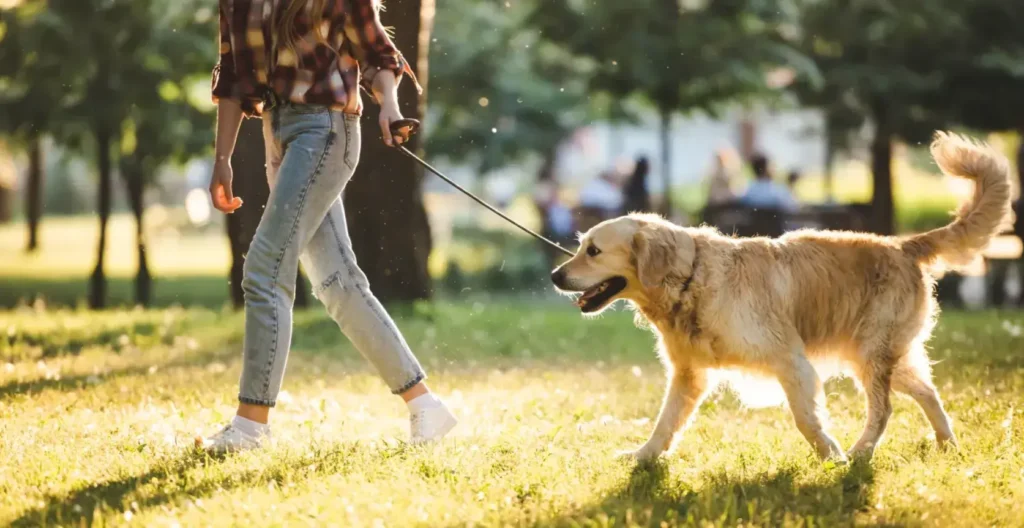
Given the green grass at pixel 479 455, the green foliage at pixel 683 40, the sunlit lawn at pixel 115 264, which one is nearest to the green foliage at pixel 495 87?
the green foliage at pixel 683 40

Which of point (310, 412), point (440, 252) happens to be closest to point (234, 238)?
point (310, 412)

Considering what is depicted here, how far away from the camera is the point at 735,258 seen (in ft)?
18.5

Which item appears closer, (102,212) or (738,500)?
(738,500)

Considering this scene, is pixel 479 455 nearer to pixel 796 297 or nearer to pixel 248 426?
pixel 248 426

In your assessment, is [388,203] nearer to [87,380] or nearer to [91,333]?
[91,333]

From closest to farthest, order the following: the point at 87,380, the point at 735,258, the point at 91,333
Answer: the point at 735,258 → the point at 87,380 → the point at 91,333

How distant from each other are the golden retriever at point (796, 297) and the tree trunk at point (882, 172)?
12260 mm

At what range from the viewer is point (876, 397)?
5.80 meters

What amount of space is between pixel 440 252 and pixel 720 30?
41.8 ft

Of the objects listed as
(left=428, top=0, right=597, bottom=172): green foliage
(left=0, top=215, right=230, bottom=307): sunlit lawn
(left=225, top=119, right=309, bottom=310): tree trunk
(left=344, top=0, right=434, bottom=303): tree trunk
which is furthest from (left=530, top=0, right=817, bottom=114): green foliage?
(left=0, top=215, right=230, bottom=307): sunlit lawn

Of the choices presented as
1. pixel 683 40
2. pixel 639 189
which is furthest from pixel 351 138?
pixel 639 189

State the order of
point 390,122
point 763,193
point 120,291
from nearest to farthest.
Answer: 1. point 390,122
2. point 763,193
3. point 120,291

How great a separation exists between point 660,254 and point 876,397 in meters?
1.22

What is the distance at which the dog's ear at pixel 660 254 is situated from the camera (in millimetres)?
5539
